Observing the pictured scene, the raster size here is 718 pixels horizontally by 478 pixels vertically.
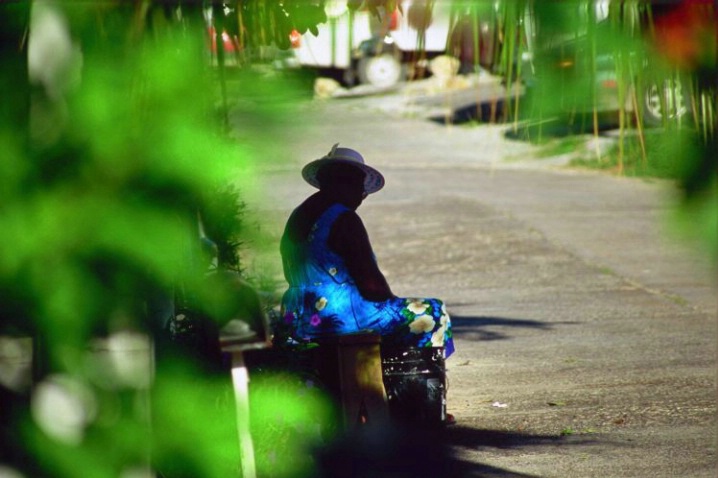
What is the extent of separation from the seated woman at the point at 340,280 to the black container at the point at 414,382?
6cm

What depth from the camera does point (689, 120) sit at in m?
1.90

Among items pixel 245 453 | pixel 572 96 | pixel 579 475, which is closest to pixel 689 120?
pixel 572 96

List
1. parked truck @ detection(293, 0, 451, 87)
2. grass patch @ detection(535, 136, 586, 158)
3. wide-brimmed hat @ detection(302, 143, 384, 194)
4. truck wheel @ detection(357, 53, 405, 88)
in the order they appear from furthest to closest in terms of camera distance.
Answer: truck wheel @ detection(357, 53, 405, 88) → grass patch @ detection(535, 136, 586, 158) → wide-brimmed hat @ detection(302, 143, 384, 194) → parked truck @ detection(293, 0, 451, 87)

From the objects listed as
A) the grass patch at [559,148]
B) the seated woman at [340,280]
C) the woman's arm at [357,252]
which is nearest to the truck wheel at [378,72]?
the grass patch at [559,148]

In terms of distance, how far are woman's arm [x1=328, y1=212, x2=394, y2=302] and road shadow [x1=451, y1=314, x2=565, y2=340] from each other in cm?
300

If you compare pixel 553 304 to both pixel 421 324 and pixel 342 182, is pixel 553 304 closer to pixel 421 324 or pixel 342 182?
pixel 421 324

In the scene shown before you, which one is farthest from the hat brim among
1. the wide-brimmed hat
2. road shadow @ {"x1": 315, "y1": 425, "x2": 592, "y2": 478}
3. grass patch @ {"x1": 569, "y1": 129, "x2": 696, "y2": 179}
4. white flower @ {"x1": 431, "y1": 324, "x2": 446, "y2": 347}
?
grass patch @ {"x1": 569, "y1": 129, "x2": 696, "y2": 179}

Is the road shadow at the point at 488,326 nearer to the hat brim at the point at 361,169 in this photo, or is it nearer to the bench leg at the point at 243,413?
the hat brim at the point at 361,169

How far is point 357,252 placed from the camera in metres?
6.07

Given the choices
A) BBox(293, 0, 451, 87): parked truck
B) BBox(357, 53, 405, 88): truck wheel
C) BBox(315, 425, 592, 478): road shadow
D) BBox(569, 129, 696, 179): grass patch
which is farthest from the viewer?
BBox(357, 53, 405, 88): truck wheel

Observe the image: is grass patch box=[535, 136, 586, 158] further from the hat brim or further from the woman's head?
the woman's head

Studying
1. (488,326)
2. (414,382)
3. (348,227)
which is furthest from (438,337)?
(488,326)

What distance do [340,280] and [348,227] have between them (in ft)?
0.85

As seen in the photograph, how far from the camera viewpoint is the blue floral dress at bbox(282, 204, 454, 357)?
6.02 metres
